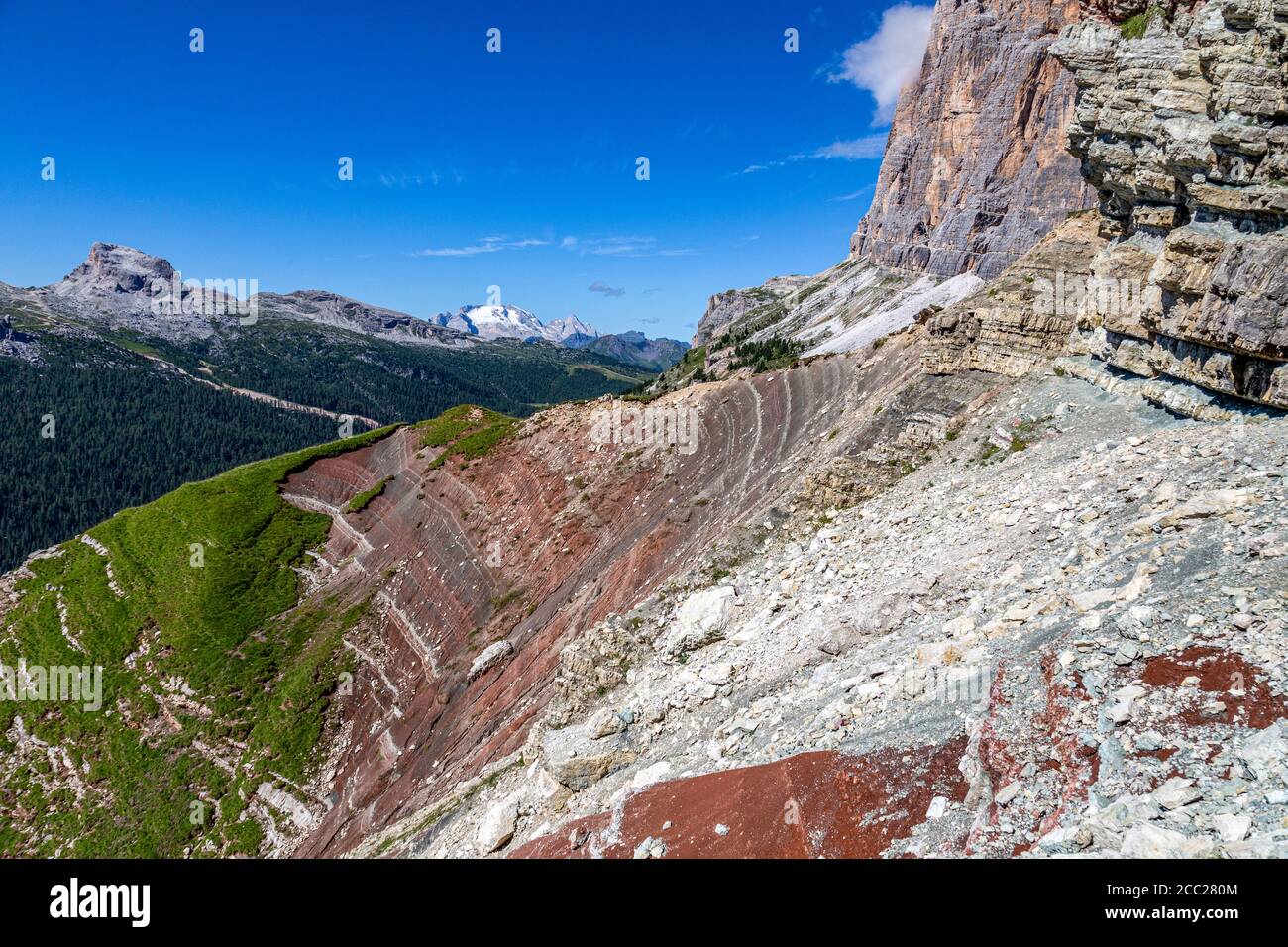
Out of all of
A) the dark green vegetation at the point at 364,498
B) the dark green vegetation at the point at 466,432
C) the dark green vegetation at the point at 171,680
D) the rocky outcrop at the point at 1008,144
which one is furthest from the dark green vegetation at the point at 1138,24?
the rocky outcrop at the point at 1008,144

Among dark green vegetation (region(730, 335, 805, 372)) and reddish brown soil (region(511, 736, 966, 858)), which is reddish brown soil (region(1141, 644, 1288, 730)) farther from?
dark green vegetation (region(730, 335, 805, 372))

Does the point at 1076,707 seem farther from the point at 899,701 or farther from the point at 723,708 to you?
the point at 723,708

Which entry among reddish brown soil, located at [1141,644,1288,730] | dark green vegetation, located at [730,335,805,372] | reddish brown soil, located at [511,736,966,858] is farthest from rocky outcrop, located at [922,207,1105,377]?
dark green vegetation, located at [730,335,805,372]

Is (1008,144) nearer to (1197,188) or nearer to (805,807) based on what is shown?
(1197,188)

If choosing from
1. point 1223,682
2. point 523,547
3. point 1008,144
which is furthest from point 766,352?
point 1223,682
